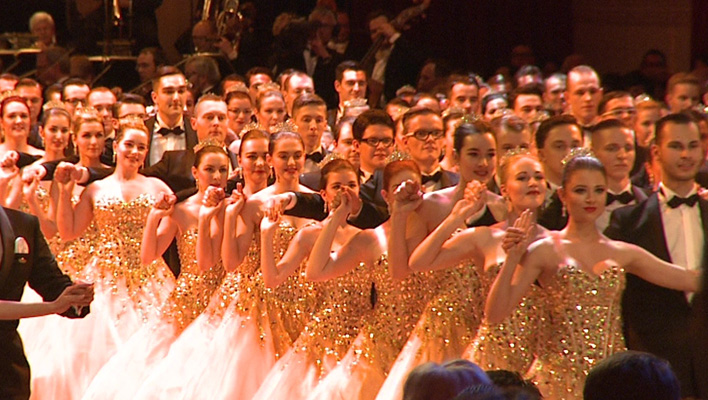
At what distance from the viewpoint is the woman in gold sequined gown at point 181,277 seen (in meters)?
6.93

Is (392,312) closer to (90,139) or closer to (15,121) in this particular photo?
(90,139)

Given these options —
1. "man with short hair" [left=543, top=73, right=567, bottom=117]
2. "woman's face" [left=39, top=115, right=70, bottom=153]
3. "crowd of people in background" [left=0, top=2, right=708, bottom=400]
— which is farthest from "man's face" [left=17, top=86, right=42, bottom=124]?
"man with short hair" [left=543, top=73, right=567, bottom=117]

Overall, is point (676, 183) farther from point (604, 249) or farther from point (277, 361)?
point (277, 361)

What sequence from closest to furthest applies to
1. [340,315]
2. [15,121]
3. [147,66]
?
[340,315] < [15,121] < [147,66]

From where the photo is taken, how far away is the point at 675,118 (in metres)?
5.95

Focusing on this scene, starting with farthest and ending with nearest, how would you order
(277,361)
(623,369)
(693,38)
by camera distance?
Result: (693,38) → (277,361) → (623,369)

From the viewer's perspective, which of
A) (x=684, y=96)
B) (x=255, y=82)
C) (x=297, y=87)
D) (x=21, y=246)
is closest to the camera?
(x=21, y=246)

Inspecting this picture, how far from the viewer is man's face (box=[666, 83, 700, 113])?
867 cm

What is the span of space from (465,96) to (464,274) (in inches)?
151

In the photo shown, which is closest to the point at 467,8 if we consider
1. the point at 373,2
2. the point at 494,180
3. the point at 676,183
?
the point at 373,2

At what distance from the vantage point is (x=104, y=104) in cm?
988

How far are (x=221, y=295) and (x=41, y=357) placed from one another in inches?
42.0

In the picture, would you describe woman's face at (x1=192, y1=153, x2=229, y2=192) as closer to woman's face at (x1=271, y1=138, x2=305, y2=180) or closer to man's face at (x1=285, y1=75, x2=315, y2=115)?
woman's face at (x1=271, y1=138, x2=305, y2=180)

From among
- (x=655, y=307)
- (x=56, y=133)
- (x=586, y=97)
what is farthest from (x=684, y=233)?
(x=56, y=133)
